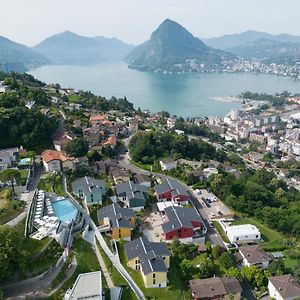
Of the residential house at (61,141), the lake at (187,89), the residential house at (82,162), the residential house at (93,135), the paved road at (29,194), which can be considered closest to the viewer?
the paved road at (29,194)

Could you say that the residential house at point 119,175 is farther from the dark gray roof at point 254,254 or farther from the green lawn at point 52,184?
the dark gray roof at point 254,254

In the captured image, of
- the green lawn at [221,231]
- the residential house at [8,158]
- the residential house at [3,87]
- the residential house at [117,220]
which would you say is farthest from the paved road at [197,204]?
the residential house at [3,87]

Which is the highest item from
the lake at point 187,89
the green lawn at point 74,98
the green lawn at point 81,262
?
the green lawn at point 74,98

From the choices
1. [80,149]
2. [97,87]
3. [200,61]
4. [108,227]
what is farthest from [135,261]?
[200,61]

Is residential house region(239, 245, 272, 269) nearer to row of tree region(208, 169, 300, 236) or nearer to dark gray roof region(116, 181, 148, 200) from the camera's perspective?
row of tree region(208, 169, 300, 236)

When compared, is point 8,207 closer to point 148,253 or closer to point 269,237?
point 148,253

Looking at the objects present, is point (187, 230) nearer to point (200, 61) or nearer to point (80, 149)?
point (80, 149)
